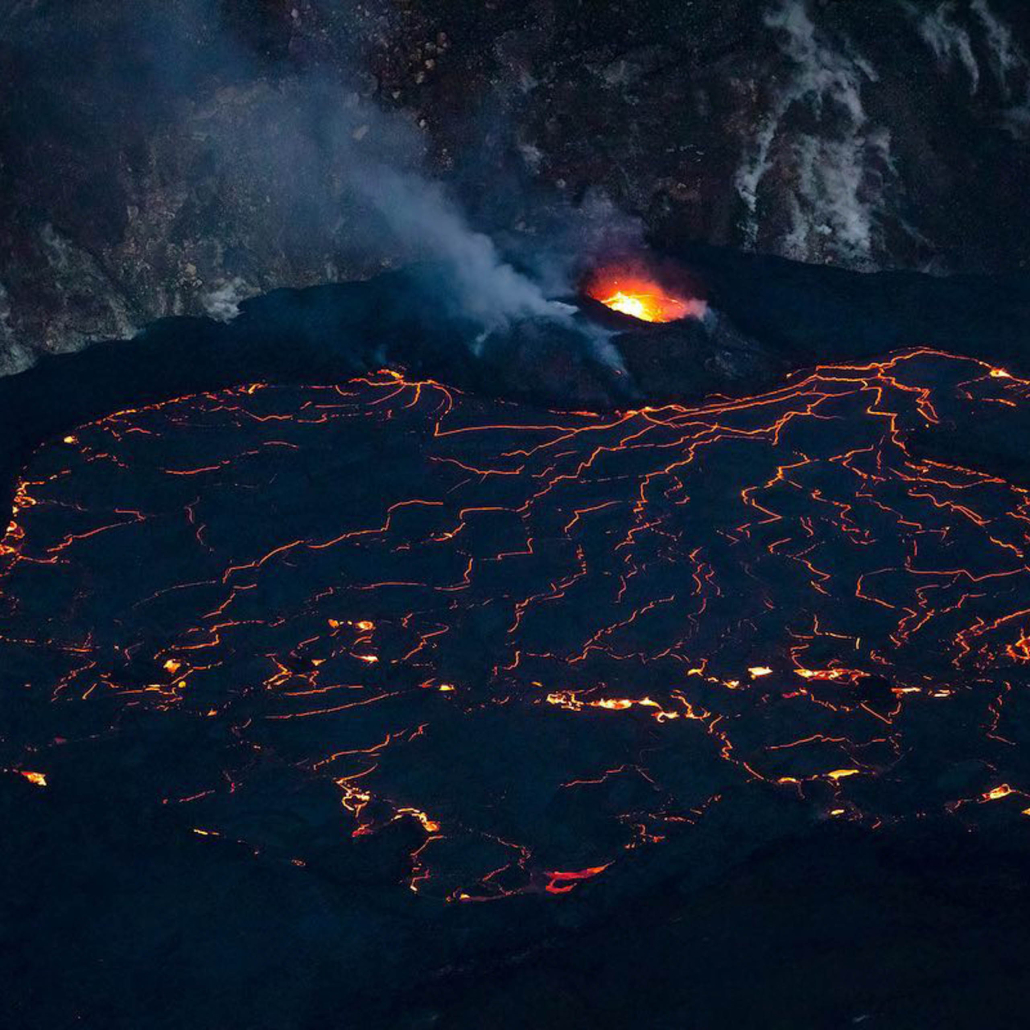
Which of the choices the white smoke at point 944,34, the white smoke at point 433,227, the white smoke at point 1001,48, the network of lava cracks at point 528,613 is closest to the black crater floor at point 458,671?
the network of lava cracks at point 528,613

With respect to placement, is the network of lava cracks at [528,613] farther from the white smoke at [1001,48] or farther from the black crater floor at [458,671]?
the white smoke at [1001,48]

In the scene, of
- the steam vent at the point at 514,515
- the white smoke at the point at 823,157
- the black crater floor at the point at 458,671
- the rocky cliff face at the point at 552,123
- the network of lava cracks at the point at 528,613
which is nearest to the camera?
the steam vent at the point at 514,515

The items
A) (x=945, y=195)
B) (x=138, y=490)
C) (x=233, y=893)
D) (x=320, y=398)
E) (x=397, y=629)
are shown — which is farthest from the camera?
(x=945, y=195)

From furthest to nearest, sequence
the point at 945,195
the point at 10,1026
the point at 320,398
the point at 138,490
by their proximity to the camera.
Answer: the point at 945,195, the point at 320,398, the point at 138,490, the point at 10,1026

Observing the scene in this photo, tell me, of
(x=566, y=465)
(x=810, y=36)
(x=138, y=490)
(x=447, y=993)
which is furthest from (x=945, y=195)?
(x=447, y=993)

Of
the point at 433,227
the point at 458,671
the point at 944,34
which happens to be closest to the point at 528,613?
the point at 458,671

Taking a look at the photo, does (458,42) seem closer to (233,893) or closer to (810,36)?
(810,36)

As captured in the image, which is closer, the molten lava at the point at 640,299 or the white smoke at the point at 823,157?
the molten lava at the point at 640,299
